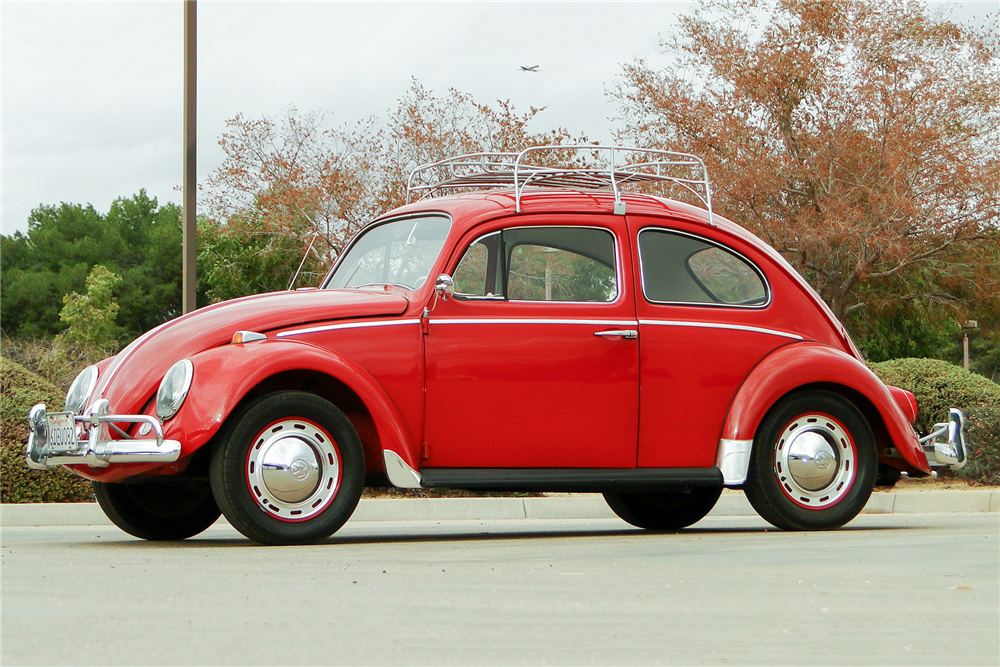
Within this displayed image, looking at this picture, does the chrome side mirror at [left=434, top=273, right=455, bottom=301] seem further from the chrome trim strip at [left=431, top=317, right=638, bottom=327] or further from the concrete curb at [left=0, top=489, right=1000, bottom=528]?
the concrete curb at [left=0, top=489, right=1000, bottom=528]

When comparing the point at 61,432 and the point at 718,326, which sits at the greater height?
the point at 718,326

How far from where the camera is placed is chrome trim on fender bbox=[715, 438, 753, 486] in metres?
7.82

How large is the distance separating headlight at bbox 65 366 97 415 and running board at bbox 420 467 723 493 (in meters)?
1.97

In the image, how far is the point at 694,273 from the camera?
8227mm

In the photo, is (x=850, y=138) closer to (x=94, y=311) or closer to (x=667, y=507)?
(x=667, y=507)

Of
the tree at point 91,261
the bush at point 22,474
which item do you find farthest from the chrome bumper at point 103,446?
the tree at point 91,261

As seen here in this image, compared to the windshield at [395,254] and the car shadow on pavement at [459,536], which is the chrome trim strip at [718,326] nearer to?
the car shadow on pavement at [459,536]

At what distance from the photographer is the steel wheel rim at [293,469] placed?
22.0 feet

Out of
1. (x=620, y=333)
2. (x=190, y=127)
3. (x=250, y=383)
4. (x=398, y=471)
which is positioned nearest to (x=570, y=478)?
(x=620, y=333)

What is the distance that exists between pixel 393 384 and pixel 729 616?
3.15 metres

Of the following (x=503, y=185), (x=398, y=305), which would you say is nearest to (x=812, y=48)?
(x=503, y=185)

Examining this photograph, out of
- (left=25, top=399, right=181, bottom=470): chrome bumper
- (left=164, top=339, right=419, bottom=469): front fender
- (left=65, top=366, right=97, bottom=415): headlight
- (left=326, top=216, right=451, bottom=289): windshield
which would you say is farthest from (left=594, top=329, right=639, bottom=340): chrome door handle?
(left=65, top=366, right=97, bottom=415): headlight

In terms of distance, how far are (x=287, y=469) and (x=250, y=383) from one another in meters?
0.50

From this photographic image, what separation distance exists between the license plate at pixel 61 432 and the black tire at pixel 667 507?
3.87 metres
